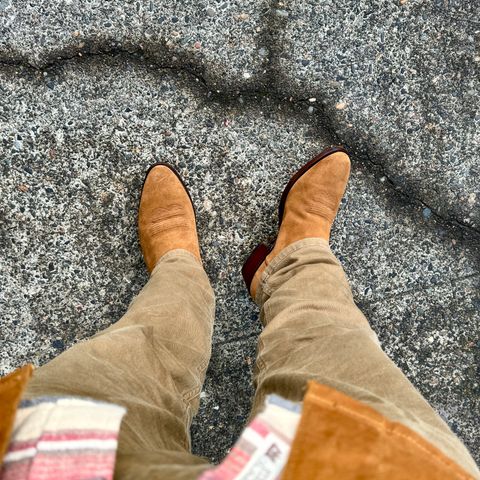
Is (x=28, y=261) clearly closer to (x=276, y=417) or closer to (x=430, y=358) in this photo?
(x=276, y=417)

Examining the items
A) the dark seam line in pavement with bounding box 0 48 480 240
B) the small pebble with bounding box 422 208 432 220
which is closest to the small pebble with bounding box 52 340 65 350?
the dark seam line in pavement with bounding box 0 48 480 240

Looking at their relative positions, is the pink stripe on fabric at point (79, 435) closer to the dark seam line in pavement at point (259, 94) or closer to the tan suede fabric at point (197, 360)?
the tan suede fabric at point (197, 360)

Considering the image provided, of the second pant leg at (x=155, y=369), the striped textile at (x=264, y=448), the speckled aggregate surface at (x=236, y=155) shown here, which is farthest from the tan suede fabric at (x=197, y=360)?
the speckled aggregate surface at (x=236, y=155)

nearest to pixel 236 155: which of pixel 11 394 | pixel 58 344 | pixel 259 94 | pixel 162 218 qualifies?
pixel 259 94

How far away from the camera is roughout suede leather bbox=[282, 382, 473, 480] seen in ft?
2.50

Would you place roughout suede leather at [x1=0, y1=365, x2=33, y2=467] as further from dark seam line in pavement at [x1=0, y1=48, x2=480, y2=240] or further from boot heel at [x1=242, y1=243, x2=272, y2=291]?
dark seam line in pavement at [x1=0, y1=48, x2=480, y2=240]

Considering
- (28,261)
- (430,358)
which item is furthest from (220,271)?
(430,358)

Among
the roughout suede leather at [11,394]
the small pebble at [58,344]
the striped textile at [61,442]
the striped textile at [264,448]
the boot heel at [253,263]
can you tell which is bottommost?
the small pebble at [58,344]

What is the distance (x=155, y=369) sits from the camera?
48.4 inches

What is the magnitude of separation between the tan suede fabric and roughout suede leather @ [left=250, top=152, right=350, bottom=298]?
44mm

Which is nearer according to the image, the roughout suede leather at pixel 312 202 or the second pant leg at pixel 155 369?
the second pant leg at pixel 155 369

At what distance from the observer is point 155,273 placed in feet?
5.03

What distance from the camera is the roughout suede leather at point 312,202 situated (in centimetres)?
162

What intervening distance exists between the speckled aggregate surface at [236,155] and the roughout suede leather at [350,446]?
0.90 metres
